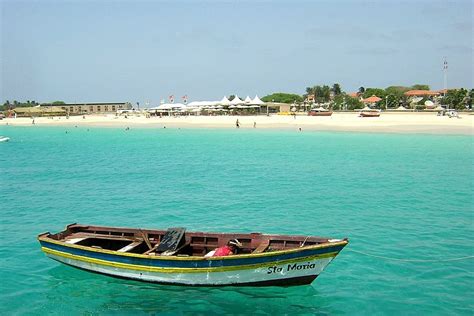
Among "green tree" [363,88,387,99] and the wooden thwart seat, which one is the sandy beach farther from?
the wooden thwart seat

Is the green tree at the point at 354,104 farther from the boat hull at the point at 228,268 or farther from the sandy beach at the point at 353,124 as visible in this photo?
the boat hull at the point at 228,268

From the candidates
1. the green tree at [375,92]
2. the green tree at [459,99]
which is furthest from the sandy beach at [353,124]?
the green tree at [375,92]

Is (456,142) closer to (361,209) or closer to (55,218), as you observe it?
(361,209)

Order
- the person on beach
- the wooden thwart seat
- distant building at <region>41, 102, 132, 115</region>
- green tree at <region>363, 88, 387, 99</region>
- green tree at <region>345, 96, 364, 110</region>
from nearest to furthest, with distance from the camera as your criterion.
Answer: the wooden thwart seat
the person on beach
green tree at <region>345, 96, 364, 110</region>
green tree at <region>363, 88, 387, 99</region>
distant building at <region>41, 102, 132, 115</region>

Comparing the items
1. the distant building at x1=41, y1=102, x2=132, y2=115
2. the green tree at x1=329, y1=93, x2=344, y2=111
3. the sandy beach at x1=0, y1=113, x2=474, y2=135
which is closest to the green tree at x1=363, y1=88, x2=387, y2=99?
the green tree at x1=329, y1=93, x2=344, y2=111

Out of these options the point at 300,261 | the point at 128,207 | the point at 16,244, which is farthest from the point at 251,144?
the point at 300,261

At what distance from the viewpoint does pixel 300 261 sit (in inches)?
425

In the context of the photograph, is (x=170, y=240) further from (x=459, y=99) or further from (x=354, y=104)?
(x=354, y=104)

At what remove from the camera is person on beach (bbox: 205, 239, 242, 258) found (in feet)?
38.1

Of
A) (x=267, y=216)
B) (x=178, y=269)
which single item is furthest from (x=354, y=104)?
(x=178, y=269)

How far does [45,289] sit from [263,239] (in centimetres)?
598

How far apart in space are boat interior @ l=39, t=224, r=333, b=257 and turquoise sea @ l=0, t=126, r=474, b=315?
98cm

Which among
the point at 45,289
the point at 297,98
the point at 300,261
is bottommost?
the point at 45,289

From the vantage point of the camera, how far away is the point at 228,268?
10938 millimetres
